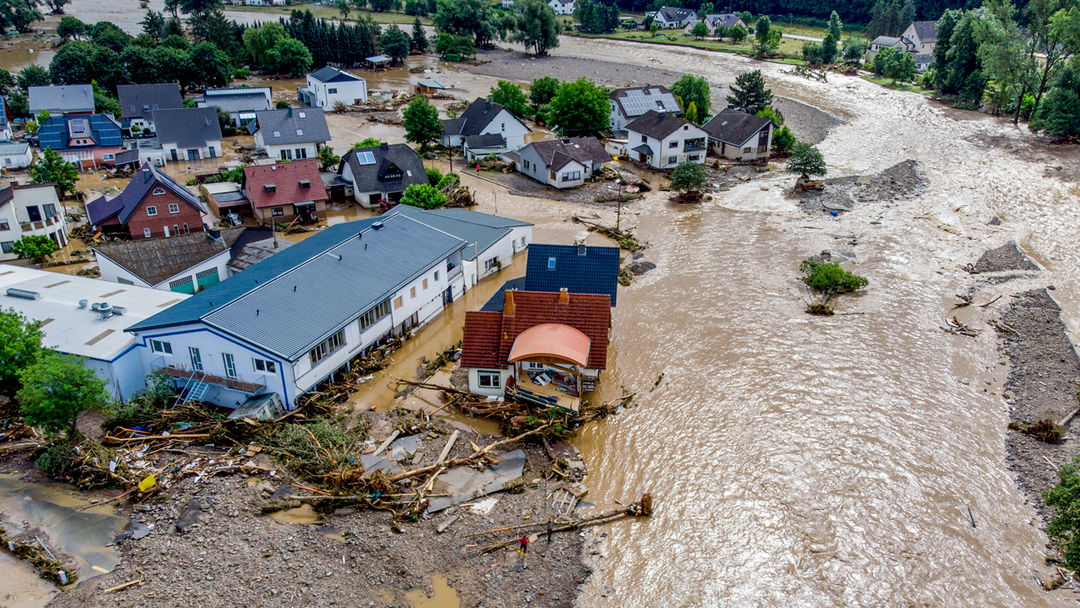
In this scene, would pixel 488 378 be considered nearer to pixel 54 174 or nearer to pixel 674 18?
pixel 54 174

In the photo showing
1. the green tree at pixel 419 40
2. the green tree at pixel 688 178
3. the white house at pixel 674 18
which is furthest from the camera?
the white house at pixel 674 18

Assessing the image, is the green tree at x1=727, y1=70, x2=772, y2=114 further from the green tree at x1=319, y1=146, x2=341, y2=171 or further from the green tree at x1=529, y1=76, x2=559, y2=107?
the green tree at x1=319, y1=146, x2=341, y2=171

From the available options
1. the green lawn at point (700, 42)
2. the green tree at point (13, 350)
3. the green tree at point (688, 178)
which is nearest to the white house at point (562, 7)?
the green lawn at point (700, 42)

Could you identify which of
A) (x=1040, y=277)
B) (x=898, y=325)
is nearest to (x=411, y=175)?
(x=898, y=325)

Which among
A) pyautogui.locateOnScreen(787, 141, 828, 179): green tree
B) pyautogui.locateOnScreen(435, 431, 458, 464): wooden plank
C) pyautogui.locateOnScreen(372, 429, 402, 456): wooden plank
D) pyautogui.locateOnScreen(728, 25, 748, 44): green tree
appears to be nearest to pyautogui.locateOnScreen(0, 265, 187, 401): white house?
pyautogui.locateOnScreen(372, 429, 402, 456): wooden plank

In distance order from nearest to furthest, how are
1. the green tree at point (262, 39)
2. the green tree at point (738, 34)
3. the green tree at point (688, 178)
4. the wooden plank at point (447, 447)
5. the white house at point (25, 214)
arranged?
the wooden plank at point (447, 447) → the white house at point (25, 214) → the green tree at point (688, 178) → the green tree at point (262, 39) → the green tree at point (738, 34)

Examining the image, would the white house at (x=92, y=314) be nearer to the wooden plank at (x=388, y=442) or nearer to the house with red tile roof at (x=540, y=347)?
the wooden plank at (x=388, y=442)

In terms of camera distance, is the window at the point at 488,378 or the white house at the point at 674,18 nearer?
the window at the point at 488,378
